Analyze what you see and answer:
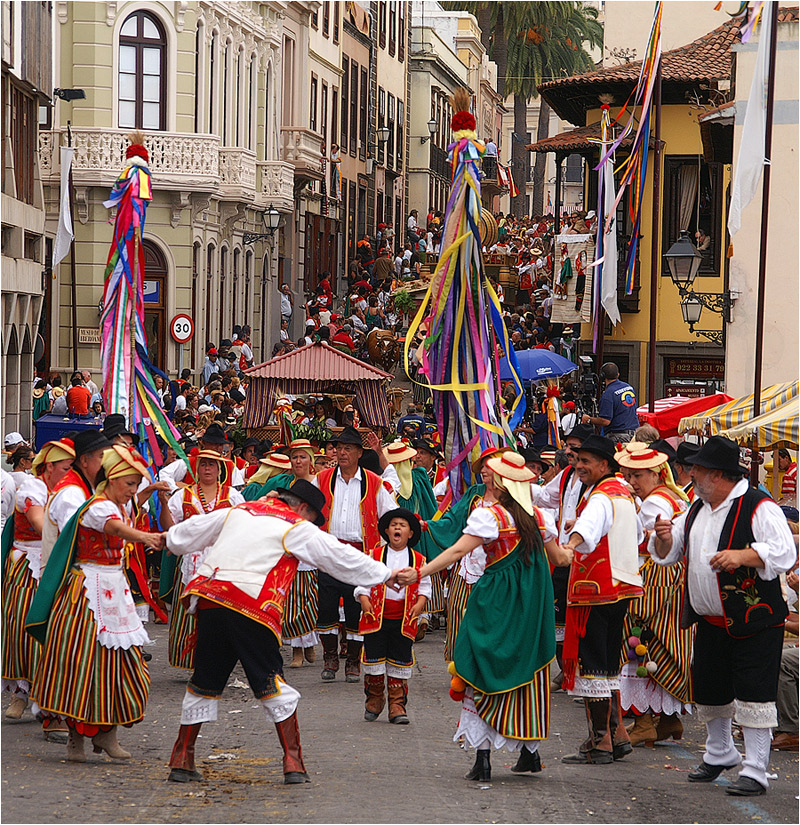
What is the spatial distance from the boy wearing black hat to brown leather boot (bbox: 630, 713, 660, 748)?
1.61 meters

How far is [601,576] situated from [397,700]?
2055 mm

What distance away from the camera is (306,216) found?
1763 inches

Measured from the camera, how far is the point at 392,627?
10266 mm

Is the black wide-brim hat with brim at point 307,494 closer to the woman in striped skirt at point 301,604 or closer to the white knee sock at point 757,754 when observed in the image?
the white knee sock at point 757,754

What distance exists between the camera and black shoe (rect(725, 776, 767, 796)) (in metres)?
8.01

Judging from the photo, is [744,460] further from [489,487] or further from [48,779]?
[48,779]

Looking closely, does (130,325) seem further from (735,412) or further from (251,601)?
(251,601)

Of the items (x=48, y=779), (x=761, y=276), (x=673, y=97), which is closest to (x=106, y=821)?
(x=48, y=779)


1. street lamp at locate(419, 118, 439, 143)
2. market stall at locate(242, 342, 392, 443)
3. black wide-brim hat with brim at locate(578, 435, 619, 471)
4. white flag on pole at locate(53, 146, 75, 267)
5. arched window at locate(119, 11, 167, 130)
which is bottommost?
market stall at locate(242, 342, 392, 443)

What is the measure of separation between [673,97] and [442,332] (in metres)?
17.5

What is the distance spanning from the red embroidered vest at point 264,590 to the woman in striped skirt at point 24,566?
1975 mm

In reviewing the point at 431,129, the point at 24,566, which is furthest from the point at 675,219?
the point at 431,129

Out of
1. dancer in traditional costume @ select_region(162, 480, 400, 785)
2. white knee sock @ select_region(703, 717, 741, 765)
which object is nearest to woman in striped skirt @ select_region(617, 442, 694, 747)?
white knee sock @ select_region(703, 717, 741, 765)

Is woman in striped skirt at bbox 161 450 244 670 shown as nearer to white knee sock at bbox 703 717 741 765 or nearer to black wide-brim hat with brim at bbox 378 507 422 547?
black wide-brim hat with brim at bbox 378 507 422 547
